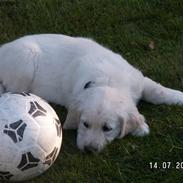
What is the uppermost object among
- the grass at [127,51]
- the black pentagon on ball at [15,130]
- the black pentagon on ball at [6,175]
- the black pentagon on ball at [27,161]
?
the black pentagon on ball at [15,130]

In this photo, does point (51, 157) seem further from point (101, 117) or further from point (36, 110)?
point (101, 117)

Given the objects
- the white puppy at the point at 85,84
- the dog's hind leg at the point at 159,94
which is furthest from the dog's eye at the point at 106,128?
the dog's hind leg at the point at 159,94

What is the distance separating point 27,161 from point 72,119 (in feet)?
3.25

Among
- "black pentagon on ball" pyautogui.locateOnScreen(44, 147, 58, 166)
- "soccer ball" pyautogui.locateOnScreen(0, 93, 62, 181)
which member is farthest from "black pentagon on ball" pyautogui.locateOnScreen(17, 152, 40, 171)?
"black pentagon on ball" pyautogui.locateOnScreen(44, 147, 58, 166)

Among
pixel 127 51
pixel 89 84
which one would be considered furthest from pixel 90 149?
pixel 127 51

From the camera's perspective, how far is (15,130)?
4.63m

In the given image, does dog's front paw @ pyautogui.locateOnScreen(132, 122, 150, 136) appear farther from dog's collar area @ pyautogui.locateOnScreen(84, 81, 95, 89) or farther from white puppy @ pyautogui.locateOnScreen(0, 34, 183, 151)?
dog's collar area @ pyautogui.locateOnScreen(84, 81, 95, 89)

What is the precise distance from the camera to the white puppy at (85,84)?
17.1 feet

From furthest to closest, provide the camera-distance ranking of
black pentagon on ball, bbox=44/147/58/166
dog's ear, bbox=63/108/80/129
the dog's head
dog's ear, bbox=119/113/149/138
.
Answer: dog's ear, bbox=63/108/80/129 < dog's ear, bbox=119/113/149/138 < the dog's head < black pentagon on ball, bbox=44/147/58/166

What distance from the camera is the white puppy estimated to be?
5.20 m

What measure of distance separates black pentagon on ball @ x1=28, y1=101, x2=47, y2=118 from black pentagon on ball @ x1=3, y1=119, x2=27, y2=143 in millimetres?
159

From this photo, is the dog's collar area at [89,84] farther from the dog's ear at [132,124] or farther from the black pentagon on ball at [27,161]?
the black pentagon on ball at [27,161]

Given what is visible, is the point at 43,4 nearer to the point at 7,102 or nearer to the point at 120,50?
the point at 120,50

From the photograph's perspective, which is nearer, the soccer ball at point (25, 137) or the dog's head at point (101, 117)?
the soccer ball at point (25, 137)
